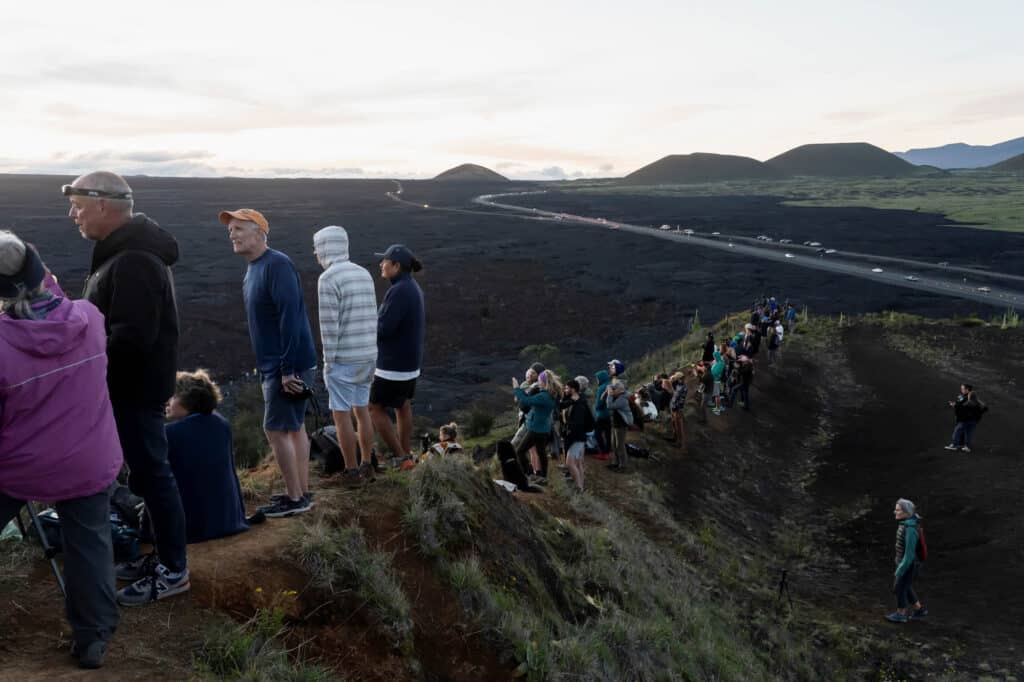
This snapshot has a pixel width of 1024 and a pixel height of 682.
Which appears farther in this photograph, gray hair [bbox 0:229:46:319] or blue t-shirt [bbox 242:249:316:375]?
blue t-shirt [bbox 242:249:316:375]

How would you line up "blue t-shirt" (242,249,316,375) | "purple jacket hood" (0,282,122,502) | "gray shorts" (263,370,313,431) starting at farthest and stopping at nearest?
"gray shorts" (263,370,313,431), "blue t-shirt" (242,249,316,375), "purple jacket hood" (0,282,122,502)

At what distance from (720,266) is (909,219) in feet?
187

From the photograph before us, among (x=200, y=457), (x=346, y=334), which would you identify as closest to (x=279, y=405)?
(x=200, y=457)

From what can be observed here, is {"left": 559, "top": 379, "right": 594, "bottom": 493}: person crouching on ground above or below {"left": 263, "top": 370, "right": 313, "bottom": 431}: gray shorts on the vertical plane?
below

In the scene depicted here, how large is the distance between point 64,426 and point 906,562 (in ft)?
32.8

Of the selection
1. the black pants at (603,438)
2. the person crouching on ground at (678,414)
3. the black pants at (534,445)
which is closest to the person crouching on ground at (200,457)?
the black pants at (534,445)

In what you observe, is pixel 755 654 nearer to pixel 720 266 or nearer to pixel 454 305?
pixel 454 305

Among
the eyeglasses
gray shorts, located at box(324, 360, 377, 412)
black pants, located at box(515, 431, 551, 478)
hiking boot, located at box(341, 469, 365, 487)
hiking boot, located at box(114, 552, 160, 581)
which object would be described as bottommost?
black pants, located at box(515, 431, 551, 478)

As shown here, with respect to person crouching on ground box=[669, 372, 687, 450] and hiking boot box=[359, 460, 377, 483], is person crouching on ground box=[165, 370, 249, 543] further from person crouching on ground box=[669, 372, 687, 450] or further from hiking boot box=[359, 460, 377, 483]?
person crouching on ground box=[669, 372, 687, 450]

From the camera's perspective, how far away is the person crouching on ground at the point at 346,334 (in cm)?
555

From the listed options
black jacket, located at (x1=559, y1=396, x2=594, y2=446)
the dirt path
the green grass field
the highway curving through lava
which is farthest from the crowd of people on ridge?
the green grass field

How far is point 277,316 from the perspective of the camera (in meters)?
4.96

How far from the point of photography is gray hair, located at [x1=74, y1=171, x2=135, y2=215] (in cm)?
358

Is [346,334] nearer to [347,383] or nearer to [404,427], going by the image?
[347,383]
